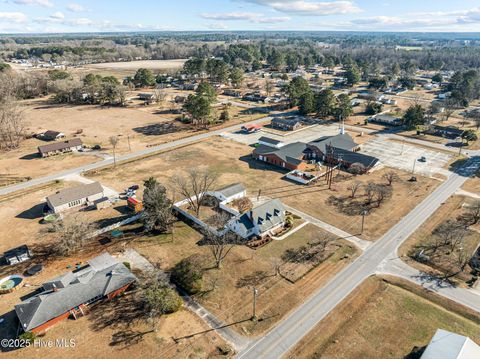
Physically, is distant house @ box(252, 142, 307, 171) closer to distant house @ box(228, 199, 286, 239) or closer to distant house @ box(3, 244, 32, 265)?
distant house @ box(228, 199, 286, 239)

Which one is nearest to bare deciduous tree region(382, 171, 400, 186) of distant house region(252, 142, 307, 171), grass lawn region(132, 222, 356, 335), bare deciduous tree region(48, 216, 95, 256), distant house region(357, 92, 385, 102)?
distant house region(252, 142, 307, 171)

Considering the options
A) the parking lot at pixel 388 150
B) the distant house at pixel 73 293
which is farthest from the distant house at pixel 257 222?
the parking lot at pixel 388 150

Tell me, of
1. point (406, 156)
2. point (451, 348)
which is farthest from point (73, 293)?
point (406, 156)

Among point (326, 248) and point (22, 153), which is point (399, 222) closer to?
point (326, 248)

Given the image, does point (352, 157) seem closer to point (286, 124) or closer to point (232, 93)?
point (286, 124)

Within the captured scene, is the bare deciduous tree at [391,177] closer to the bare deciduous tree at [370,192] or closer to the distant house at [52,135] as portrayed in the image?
the bare deciduous tree at [370,192]
